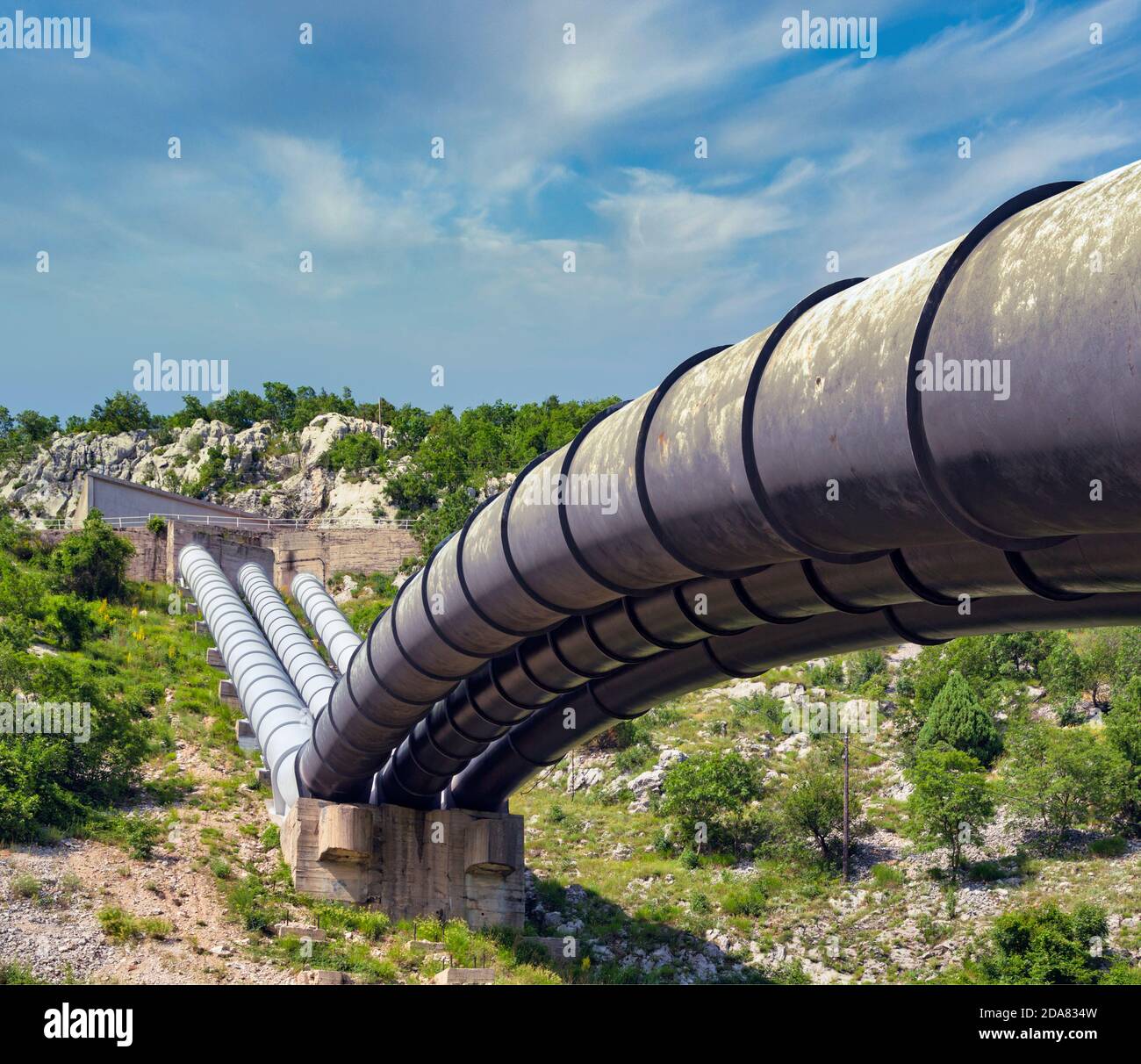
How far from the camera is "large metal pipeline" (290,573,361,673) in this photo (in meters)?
39.8

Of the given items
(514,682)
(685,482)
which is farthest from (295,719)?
(685,482)

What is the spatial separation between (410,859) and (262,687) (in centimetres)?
924

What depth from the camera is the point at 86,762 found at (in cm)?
2839

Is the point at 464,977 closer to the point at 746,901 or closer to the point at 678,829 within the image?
the point at 746,901

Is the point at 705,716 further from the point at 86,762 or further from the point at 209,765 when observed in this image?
the point at 86,762

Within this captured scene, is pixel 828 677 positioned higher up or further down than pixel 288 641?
further down

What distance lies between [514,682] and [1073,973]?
15.7 metres

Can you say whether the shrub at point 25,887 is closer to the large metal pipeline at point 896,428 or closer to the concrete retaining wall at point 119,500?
the large metal pipeline at point 896,428

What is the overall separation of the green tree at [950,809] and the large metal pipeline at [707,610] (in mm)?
15273

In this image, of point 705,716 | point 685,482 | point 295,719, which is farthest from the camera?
point 705,716

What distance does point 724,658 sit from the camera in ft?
58.2

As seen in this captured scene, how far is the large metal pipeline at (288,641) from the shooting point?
113ft

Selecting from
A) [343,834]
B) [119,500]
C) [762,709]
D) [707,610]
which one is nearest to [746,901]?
[343,834]

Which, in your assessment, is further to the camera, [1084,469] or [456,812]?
[456,812]
